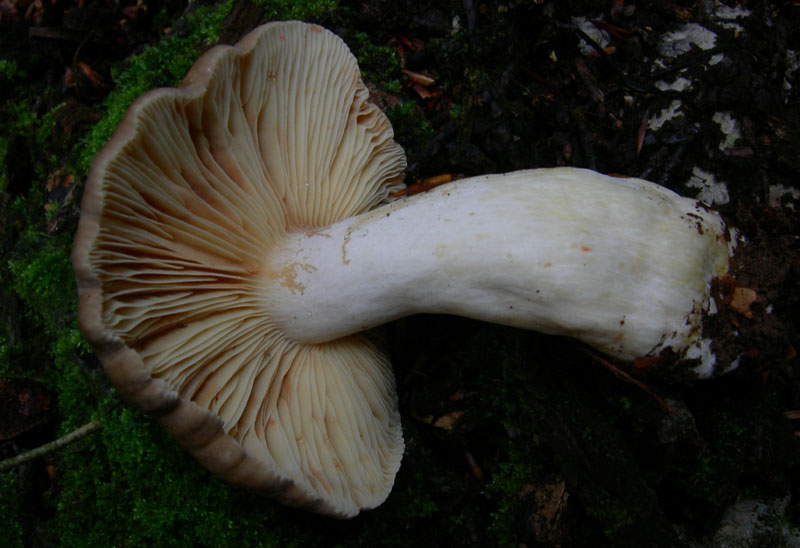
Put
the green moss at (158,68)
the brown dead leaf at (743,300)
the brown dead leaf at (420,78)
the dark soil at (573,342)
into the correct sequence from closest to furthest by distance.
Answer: the brown dead leaf at (743,300) → the dark soil at (573,342) → the green moss at (158,68) → the brown dead leaf at (420,78)

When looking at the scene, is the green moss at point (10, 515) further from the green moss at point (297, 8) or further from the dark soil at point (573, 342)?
the green moss at point (297, 8)

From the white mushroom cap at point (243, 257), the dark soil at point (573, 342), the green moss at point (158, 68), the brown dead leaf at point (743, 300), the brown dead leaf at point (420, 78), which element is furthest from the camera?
the brown dead leaf at point (420, 78)

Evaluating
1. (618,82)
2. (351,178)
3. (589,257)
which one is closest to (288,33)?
(351,178)

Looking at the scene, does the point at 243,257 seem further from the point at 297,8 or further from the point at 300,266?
the point at 297,8

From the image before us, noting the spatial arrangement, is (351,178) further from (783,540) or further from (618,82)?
(783,540)

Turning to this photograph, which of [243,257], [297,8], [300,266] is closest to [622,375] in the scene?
[300,266]

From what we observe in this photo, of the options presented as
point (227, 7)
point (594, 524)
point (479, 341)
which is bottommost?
point (594, 524)

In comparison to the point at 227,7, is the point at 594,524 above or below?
below

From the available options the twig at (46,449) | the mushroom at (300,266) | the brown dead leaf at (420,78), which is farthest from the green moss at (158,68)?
the twig at (46,449)
